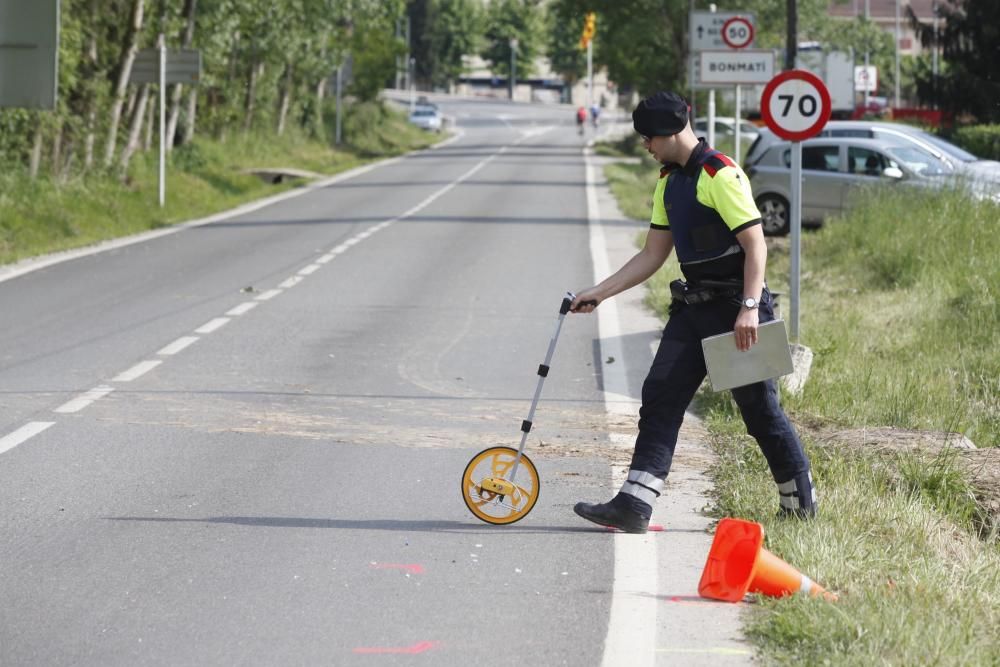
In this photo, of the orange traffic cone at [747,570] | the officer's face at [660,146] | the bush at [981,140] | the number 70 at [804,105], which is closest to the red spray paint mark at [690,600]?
the orange traffic cone at [747,570]

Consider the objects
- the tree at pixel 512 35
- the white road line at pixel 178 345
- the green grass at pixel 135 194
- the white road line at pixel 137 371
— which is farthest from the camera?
the tree at pixel 512 35

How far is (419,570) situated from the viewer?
6.23 meters

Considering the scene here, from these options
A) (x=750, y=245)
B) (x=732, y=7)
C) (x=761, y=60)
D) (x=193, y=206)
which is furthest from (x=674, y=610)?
(x=732, y=7)

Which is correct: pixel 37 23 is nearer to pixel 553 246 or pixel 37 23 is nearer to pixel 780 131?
pixel 553 246

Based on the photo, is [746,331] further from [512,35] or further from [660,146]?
[512,35]

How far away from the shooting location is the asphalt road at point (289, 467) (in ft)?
18.0

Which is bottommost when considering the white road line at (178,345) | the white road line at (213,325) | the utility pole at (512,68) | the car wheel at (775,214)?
the white road line at (178,345)

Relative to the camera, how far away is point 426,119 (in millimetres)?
90312

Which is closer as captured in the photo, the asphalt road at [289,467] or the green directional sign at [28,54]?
the asphalt road at [289,467]

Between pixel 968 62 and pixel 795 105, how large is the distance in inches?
1413

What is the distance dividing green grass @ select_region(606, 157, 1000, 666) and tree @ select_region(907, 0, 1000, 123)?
2791 cm

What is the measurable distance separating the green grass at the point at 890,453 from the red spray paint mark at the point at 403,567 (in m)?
1.27

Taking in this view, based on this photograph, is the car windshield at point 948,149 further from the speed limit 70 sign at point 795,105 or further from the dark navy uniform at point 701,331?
the dark navy uniform at point 701,331

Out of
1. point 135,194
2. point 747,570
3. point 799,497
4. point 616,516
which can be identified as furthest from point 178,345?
point 135,194
